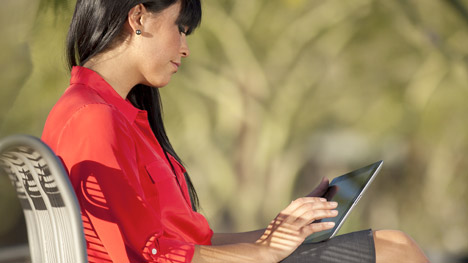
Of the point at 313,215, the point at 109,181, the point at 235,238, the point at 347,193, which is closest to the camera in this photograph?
the point at 109,181

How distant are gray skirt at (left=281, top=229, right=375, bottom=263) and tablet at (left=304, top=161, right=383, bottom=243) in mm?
24

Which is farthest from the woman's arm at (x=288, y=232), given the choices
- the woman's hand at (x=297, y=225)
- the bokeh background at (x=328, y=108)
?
the bokeh background at (x=328, y=108)

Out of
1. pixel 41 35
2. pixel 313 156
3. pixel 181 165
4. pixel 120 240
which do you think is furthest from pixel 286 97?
pixel 120 240

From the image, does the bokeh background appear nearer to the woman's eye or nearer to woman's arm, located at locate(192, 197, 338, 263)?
the woman's eye

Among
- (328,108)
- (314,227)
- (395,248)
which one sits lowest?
(328,108)

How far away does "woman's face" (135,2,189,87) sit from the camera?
1495mm

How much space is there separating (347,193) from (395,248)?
0.54ft

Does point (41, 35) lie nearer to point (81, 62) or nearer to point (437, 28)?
point (437, 28)

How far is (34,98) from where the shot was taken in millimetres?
5539

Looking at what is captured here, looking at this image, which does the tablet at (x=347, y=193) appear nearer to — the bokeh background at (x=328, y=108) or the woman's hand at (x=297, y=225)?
the woman's hand at (x=297, y=225)

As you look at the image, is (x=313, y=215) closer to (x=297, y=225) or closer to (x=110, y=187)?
(x=297, y=225)

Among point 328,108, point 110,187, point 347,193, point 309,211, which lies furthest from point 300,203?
point 328,108

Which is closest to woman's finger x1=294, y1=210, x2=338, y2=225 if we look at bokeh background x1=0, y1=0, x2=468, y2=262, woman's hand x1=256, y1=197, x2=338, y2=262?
woman's hand x1=256, y1=197, x2=338, y2=262

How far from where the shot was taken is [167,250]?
1306 millimetres
